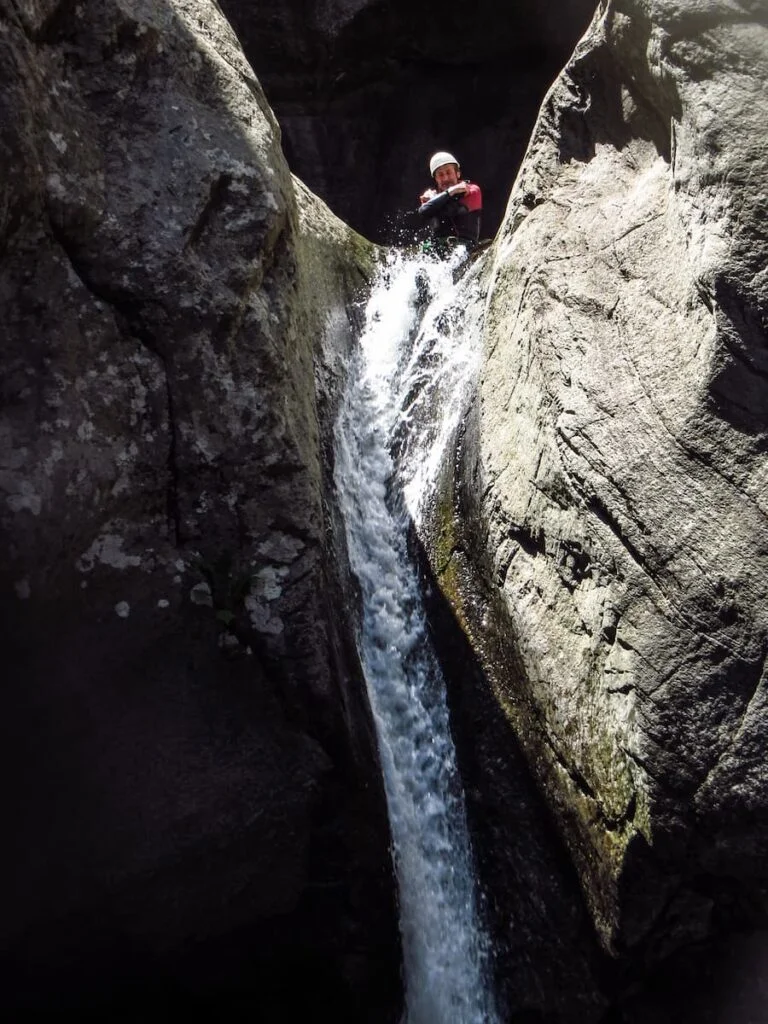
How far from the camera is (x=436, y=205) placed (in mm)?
7332

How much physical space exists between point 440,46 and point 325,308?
656 centimetres

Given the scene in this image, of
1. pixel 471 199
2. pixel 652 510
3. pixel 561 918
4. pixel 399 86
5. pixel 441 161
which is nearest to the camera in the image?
pixel 652 510

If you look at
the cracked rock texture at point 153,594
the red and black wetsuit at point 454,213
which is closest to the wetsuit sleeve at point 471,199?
the red and black wetsuit at point 454,213

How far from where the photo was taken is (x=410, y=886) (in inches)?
145

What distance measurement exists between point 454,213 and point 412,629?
4.39 meters

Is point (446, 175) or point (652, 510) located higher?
point (446, 175)

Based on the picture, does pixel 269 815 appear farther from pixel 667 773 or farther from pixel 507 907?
pixel 667 773

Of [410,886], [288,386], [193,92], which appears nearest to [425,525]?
[288,386]

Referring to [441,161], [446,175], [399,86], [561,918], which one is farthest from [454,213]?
[561,918]

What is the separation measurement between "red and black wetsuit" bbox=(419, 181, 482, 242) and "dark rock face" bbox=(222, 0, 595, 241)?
3372 millimetres

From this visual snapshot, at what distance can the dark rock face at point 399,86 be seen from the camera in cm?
988

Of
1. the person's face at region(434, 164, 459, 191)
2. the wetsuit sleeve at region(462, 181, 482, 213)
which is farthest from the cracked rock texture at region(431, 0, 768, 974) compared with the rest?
the person's face at region(434, 164, 459, 191)

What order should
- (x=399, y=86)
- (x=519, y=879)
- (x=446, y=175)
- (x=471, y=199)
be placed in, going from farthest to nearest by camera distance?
(x=399, y=86) → (x=446, y=175) → (x=471, y=199) → (x=519, y=879)

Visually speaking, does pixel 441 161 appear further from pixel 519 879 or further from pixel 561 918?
pixel 561 918
